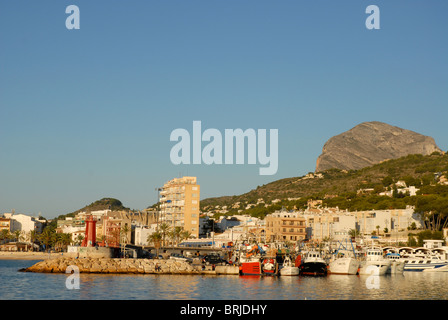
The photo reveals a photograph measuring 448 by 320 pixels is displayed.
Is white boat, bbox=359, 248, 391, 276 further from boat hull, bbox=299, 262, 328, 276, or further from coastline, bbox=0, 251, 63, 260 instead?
coastline, bbox=0, 251, 63, 260

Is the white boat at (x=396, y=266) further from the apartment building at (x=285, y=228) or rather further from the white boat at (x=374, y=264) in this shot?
the apartment building at (x=285, y=228)

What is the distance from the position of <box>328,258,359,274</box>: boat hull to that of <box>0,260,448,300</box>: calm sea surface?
527 inches

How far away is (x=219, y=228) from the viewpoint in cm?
19338

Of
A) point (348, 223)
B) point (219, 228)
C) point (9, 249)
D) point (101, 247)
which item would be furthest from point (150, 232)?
point (101, 247)

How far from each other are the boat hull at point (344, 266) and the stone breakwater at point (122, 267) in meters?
15.8

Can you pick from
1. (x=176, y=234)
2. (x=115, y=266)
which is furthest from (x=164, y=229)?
(x=115, y=266)

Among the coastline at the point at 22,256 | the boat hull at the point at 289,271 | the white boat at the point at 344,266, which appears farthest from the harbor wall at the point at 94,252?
the coastline at the point at 22,256

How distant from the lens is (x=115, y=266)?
284 ft

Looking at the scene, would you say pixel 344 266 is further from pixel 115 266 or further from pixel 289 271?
pixel 115 266

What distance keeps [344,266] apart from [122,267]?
34478 mm

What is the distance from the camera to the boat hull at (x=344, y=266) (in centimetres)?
8788

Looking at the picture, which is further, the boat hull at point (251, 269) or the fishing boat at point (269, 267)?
the fishing boat at point (269, 267)

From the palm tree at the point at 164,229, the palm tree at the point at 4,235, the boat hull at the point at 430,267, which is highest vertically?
the palm tree at the point at 164,229

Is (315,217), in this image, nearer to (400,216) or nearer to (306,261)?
(400,216)
